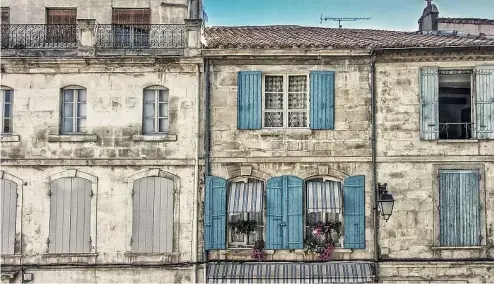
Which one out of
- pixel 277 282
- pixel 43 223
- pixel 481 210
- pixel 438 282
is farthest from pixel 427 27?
pixel 43 223

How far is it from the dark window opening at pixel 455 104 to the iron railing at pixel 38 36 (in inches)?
397

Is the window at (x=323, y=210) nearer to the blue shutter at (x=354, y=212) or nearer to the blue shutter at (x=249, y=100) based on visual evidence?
the blue shutter at (x=354, y=212)

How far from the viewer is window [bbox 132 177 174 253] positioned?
52.0ft

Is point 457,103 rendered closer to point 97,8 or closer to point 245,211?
point 245,211

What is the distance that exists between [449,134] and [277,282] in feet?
19.8

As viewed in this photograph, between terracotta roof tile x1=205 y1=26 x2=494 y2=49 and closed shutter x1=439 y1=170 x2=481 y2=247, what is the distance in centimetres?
345

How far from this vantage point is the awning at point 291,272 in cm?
1543

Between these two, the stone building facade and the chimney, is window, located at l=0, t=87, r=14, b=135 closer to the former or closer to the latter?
the stone building facade

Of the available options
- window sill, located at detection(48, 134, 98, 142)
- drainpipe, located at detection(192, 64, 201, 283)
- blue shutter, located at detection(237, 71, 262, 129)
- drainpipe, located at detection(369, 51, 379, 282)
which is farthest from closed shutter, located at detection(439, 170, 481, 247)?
window sill, located at detection(48, 134, 98, 142)

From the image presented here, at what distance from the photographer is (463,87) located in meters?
16.2

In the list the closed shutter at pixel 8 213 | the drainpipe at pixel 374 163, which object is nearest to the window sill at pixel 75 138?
the closed shutter at pixel 8 213

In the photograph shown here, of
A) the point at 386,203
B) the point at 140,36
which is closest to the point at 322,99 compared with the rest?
the point at 386,203

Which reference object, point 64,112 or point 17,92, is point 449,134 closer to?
point 64,112

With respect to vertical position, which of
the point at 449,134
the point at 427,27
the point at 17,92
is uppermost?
the point at 427,27
